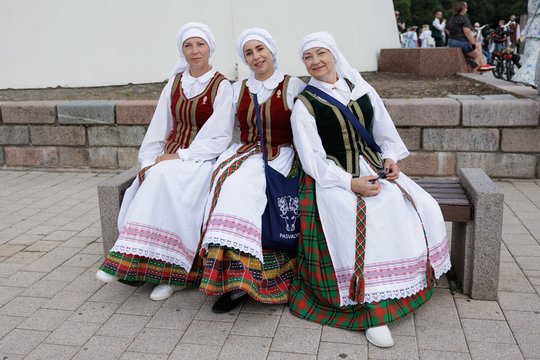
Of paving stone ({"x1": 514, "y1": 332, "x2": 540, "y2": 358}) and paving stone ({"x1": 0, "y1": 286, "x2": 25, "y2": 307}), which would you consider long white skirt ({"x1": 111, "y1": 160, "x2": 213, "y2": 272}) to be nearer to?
paving stone ({"x1": 0, "y1": 286, "x2": 25, "y2": 307})

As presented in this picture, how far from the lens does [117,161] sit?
22.5 ft

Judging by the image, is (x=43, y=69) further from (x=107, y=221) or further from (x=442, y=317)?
(x=442, y=317)

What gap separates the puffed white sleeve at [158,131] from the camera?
3.86 m

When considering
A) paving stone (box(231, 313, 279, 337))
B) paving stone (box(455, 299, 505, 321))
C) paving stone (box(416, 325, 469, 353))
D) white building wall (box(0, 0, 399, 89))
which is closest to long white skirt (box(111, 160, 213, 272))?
paving stone (box(231, 313, 279, 337))

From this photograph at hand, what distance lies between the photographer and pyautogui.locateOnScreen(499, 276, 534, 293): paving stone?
347cm

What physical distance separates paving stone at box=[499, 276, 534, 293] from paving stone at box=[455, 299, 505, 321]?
0.79ft

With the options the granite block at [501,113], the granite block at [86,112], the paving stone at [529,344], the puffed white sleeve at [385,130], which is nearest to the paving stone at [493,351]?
the paving stone at [529,344]

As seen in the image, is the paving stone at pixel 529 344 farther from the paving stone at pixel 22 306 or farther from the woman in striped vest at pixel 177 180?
the paving stone at pixel 22 306

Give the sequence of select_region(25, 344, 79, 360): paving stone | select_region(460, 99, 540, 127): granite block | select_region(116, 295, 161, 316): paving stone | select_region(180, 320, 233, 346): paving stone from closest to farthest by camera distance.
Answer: select_region(25, 344, 79, 360): paving stone, select_region(180, 320, 233, 346): paving stone, select_region(116, 295, 161, 316): paving stone, select_region(460, 99, 540, 127): granite block

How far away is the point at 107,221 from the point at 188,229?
63 centimetres

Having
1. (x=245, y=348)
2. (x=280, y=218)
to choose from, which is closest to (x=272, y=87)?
(x=280, y=218)

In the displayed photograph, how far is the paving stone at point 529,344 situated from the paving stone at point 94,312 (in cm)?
216

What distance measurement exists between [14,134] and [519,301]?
19.4 feet

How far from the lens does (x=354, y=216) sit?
304 cm
